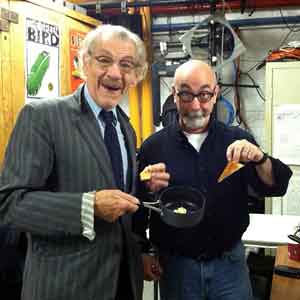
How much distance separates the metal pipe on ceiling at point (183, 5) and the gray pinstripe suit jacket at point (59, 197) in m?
2.75

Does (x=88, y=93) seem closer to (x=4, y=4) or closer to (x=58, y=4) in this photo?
(x=4, y=4)

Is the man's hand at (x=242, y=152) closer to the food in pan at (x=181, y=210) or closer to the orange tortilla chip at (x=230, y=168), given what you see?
the orange tortilla chip at (x=230, y=168)

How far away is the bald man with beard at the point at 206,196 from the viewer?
1.58 m

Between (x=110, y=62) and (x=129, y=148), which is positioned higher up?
(x=110, y=62)

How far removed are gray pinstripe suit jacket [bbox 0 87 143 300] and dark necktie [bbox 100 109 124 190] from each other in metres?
0.06

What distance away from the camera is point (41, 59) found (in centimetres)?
285

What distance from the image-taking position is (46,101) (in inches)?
50.5

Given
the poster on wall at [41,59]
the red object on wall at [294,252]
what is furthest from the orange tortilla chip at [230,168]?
the poster on wall at [41,59]

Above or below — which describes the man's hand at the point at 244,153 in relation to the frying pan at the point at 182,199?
above

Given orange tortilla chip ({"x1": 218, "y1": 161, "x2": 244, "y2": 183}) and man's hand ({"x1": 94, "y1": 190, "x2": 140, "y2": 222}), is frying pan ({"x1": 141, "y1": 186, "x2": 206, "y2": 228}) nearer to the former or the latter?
orange tortilla chip ({"x1": 218, "y1": 161, "x2": 244, "y2": 183})

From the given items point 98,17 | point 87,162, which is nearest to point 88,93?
point 87,162

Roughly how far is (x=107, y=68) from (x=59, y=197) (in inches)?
18.7

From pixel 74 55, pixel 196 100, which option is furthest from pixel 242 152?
pixel 74 55

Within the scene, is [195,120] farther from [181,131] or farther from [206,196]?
[206,196]
